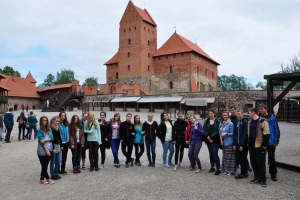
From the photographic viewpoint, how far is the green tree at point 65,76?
62.1 m

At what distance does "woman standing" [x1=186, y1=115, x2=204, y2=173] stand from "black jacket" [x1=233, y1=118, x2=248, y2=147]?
765mm

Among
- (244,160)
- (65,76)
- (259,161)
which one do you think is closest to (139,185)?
(244,160)

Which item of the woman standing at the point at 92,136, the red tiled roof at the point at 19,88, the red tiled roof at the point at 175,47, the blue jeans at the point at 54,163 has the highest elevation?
the red tiled roof at the point at 175,47

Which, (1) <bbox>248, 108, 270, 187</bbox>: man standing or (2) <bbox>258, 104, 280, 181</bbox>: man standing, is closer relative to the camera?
(1) <bbox>248, 108, 270, 187</bbox>: man standing

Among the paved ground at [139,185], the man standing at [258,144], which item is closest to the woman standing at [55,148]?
the paved ground at [139,185]

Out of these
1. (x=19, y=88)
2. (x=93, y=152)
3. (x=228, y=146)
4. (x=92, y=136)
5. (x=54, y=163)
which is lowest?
(x=54, y=163)

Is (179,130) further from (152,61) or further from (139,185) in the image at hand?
(152,61)

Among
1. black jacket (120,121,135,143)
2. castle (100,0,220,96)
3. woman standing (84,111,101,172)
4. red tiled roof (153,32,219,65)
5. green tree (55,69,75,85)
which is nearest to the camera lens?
woman standing (84,111,101,172)

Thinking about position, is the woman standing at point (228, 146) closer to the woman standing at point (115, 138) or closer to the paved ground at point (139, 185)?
the paved ground at point (139, 185)

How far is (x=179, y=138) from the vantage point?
617cm

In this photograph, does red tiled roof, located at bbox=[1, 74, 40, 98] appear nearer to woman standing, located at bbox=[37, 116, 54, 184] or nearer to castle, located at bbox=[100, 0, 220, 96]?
castle, located at bbox=[100, 0, 220, 96]

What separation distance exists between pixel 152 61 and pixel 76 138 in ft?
124

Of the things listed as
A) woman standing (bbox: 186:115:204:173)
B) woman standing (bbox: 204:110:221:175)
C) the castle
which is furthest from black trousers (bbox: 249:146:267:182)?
the castle

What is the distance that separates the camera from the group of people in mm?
4980
